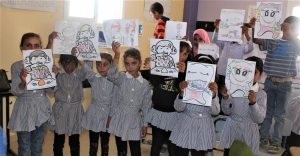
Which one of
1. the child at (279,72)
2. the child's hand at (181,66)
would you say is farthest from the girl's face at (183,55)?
the child at (279,72)

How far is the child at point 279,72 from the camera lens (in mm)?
3691

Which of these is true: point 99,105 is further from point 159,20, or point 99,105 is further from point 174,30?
point 159,20

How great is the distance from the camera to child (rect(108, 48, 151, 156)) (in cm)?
265

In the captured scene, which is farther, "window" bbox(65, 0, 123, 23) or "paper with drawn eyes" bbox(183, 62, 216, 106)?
"window" bbox(65, 0, 123, 23)

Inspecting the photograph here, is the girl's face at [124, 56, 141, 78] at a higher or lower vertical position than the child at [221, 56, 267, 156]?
higher

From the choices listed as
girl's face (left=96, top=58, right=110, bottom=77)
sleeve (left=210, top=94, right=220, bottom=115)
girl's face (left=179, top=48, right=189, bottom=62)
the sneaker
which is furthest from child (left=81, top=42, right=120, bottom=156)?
the sneaker

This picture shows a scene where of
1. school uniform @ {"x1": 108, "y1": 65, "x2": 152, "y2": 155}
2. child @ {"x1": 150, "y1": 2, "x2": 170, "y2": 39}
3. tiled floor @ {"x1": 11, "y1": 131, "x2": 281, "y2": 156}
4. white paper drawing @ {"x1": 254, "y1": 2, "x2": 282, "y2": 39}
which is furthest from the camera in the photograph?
child @ {"x1": 150, "y1": 2, "x2": 170, "y2": 39}

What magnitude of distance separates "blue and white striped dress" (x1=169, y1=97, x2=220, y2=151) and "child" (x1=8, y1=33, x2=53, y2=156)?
1.06 m

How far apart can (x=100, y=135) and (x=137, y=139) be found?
1.42 ft

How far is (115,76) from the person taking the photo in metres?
2.67

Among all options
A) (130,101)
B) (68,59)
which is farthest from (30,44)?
(130,101)

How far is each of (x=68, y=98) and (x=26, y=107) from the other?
37 cm

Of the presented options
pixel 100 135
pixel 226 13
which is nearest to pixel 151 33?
pixel 226 13

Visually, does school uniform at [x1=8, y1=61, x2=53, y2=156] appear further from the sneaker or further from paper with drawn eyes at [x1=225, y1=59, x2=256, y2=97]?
the sneaker
